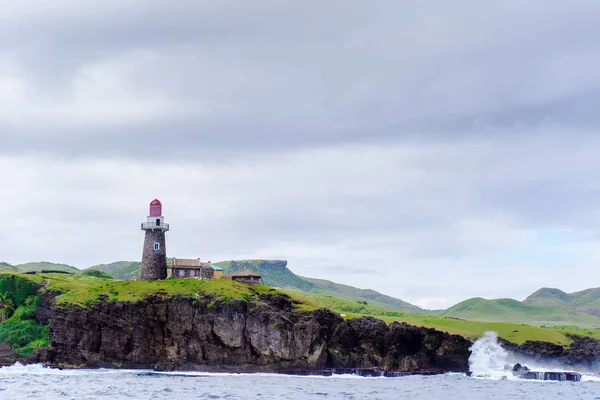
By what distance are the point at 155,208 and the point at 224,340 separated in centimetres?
3093

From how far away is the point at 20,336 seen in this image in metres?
120

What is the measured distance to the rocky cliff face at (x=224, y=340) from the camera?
11244cm

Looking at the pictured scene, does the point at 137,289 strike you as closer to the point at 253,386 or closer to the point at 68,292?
the point at 68,292

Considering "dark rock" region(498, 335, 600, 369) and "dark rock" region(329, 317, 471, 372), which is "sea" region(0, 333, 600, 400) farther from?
"dark rock" region(498, 335, 600, 369)

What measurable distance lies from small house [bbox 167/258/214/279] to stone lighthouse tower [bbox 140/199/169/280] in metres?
8.30

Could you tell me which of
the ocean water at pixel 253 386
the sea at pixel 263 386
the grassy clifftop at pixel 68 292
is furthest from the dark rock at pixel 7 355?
the ocean water at pixel 253 386

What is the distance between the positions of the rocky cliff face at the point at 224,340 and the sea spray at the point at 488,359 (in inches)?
202

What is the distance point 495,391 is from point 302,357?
33.0 meters

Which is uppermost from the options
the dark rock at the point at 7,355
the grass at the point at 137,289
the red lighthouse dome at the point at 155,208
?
the red lighthouse dome at the point at 155,208

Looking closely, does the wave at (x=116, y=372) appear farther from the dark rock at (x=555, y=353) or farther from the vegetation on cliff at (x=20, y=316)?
the dark rock at (x=555, y=353)

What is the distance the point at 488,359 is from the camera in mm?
126750

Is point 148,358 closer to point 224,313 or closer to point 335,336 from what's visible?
point 224,313

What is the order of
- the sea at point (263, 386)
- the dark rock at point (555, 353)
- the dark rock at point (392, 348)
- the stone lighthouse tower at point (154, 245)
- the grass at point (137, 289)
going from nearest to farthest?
1. the sea at point (263, 386)
2. the dark rock at point (392, 348)
3. the grass at point (137, 289)
4. the dark rock at point (555, 353)
5. the stone lighthouse tower at point (154, 245)

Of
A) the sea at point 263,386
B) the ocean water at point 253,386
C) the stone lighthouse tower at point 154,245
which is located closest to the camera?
the ocean water at point 253,386
